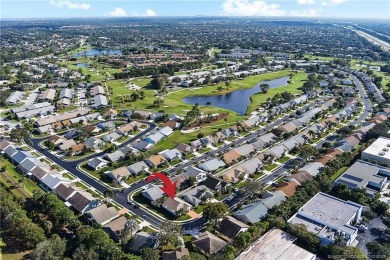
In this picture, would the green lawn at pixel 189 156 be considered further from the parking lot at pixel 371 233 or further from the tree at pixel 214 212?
the parking lot at pixel 371 233

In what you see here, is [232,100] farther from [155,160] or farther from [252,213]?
[252,213]

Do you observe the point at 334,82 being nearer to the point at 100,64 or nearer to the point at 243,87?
the point at 243,87

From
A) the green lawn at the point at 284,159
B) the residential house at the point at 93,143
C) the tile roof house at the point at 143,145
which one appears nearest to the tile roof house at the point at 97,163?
the residential house at the point at 93,143

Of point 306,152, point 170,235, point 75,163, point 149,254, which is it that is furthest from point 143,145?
point 149,254

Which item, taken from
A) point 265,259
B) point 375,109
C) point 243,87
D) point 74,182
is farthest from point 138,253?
point 243,87

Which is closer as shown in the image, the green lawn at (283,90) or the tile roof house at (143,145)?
the tile roof house at (143,145)

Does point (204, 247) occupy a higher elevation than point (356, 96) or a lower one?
higher
